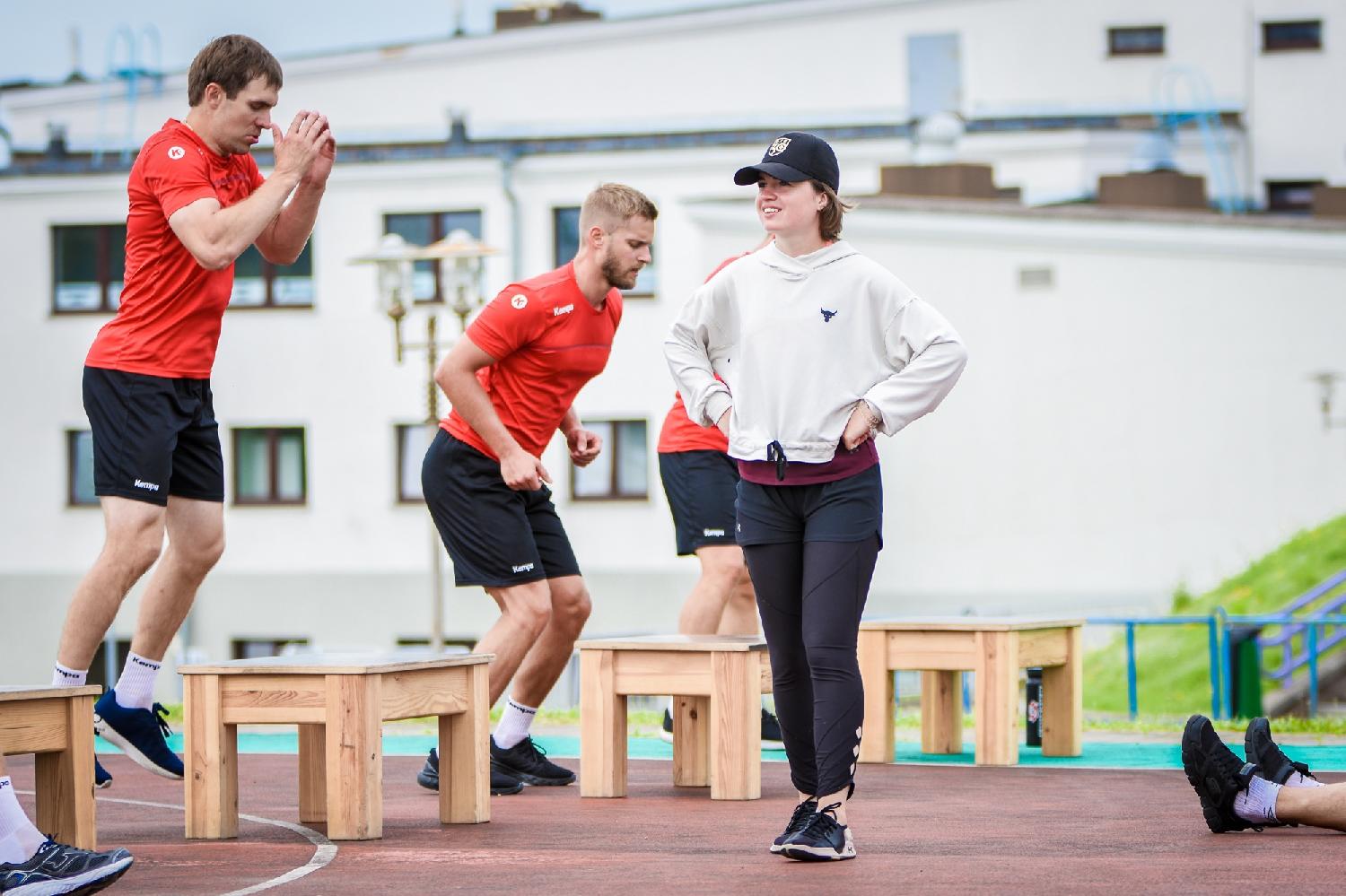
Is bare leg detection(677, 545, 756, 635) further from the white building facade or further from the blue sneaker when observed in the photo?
the white building facade

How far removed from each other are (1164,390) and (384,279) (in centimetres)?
1362

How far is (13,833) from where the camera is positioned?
17.4ft

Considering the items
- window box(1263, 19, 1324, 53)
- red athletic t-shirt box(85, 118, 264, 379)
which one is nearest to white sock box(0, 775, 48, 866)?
red athletic t-shirt box(85, 118, 264, 379)

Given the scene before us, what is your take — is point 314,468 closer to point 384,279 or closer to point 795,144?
point 384,279

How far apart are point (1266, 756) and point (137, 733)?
385cm

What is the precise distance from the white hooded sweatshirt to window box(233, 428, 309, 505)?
3140 centimetres

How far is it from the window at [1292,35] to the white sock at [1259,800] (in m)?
34.4

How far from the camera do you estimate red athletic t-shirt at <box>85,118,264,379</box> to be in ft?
23.7

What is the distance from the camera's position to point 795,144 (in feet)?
21.1

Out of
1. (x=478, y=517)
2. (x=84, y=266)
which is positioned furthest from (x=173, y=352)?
(x=84, y=266)

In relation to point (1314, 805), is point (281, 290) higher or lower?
higher

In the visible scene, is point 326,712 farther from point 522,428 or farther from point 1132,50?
point 1132,50

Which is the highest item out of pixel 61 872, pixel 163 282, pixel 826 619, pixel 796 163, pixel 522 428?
pixel 796 163

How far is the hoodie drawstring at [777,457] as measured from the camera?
6320 mm
